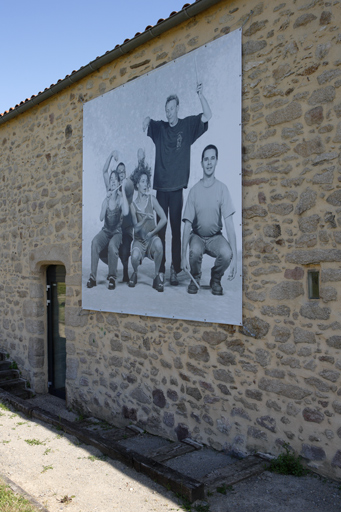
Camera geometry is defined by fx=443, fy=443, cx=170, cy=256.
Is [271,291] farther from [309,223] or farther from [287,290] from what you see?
[309,223]

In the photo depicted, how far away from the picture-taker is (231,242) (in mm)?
4500

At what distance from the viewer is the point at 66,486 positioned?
3.86 meters

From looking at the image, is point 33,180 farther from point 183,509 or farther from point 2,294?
point 183,509

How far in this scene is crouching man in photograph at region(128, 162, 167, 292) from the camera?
5.29m

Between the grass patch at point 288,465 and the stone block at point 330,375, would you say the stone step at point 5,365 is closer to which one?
the grass patch at point 288,465

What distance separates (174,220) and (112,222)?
46.3 inches

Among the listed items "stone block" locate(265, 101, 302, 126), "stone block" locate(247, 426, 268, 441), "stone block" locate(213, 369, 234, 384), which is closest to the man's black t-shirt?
"stone block" locate(265, 101, 302, 126)

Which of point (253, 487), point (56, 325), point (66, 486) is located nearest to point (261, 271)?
point (253, 487)

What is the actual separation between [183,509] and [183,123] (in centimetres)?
385

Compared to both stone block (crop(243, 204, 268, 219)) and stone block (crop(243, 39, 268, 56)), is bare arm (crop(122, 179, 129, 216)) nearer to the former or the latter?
stone block (crop(243, 204, 268, 219))

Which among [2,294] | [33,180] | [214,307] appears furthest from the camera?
[2,294]

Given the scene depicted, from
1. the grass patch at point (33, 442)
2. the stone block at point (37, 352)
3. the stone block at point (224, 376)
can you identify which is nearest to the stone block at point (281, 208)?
the stone block at point (224, 376)

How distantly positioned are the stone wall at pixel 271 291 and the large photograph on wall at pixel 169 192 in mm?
165

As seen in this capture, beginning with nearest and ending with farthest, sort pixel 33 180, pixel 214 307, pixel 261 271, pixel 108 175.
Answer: pixel 261 271
pixel 214 307
pixel 108 175
pixel 33 180
